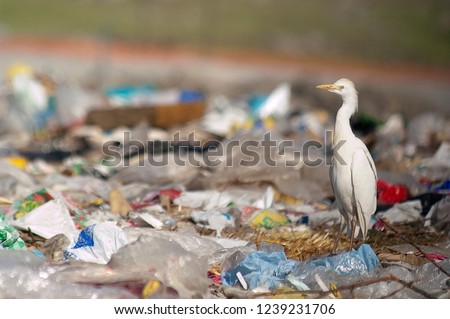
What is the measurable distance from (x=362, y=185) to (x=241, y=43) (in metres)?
13.7

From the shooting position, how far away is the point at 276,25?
61.0 ft

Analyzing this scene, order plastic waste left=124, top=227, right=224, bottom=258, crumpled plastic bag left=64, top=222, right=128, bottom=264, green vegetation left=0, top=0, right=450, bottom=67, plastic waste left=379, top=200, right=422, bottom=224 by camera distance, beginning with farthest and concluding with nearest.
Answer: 1. green vegetation left=0, top=0, right=450, bottom=67
2. plastic waste left=379, top=200, right=422, bottom=224
3. plastic waste left=124, top=227, right=224, bottom=258
4. crumpled plastic bag left=64, top=222, right=128, bottom=264

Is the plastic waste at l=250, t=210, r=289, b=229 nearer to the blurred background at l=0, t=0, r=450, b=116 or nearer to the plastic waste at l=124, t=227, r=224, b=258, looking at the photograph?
the plastic waste at l=124, t=227, r=224, b=258

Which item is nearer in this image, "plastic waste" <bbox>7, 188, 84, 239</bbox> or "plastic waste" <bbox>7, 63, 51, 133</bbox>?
"plastic waste" <bbox>7, 188, 84, 239</bbox>

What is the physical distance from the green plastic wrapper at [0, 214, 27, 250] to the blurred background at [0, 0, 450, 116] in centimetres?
646

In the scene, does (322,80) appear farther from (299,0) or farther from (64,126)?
(299,0)

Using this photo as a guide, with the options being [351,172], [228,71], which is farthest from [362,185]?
[228,71]

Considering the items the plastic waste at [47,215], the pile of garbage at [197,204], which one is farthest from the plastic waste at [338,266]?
the plastic waste at [47,215]

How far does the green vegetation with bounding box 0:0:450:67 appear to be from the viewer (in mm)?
16344

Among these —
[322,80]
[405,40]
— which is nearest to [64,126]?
[322,80]

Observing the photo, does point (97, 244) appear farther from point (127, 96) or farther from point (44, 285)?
point (127, 96)

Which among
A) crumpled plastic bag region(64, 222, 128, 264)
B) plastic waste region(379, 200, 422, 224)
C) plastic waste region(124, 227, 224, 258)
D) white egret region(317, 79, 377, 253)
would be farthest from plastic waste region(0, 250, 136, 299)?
plastic waste region(379, 200, 422, 224)

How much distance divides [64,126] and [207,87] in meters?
4.70

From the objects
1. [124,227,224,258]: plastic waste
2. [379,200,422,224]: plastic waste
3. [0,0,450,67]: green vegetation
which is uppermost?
[124,227,224,258]: plastic waste
